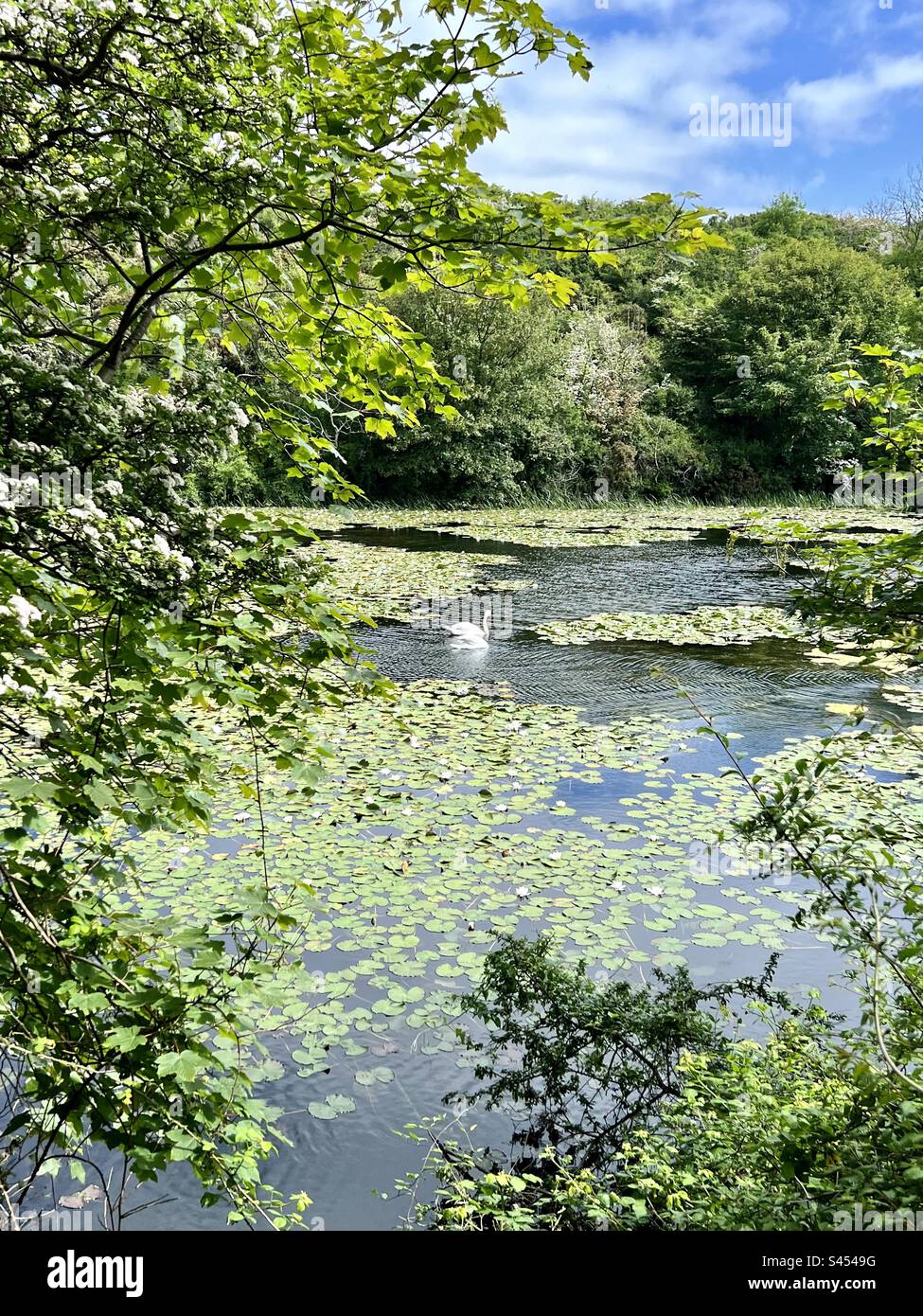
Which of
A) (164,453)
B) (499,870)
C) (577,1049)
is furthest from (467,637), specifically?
(164,453)

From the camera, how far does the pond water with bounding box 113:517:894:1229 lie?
11.1ft

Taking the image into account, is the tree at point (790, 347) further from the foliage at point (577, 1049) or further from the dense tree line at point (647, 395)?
the foliage at point (577, 1049)

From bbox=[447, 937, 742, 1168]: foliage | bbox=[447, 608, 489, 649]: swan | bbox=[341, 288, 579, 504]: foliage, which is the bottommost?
bbox=[447, 937, 742, 1168]: foliage

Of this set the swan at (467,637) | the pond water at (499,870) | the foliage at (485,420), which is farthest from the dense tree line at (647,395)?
the pond water at (499,870)

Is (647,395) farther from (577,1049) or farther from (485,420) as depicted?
(577,1049)

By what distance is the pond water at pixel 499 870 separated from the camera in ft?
11.1

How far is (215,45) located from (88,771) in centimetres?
226

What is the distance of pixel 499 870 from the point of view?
5.08 metres

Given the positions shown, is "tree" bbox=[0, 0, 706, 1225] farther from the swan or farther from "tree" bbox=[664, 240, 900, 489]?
"tree" bbox=[664, 240, 900, 489]

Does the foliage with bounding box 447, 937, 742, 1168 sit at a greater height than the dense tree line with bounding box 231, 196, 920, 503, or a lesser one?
lesser

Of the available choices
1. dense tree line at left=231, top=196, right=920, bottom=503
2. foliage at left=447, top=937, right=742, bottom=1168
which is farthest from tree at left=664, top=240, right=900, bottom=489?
foliage at left=447, top=937, right=742, bottom=1168

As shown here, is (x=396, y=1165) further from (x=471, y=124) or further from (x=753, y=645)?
(x=753, y=645)

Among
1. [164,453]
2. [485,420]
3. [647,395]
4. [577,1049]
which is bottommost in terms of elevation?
[577,1049]
